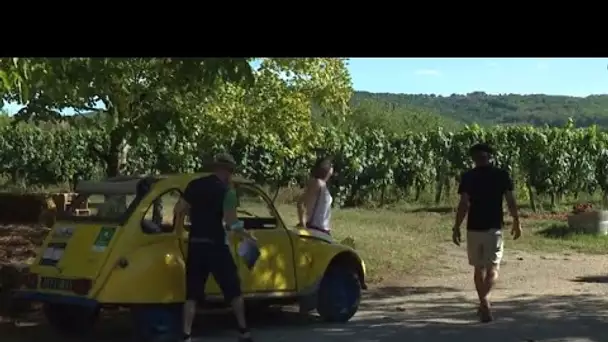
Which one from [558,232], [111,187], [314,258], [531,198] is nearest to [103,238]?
[111,187]

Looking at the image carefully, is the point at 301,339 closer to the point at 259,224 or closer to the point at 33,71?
the point at 259,224

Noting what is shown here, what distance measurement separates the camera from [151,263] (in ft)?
28.3

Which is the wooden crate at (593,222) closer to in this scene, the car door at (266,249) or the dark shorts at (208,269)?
the car door at (266,249)

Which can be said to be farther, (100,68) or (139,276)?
(100,68)

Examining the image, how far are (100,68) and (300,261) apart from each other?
276 cm

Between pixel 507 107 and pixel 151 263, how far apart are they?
115 metres

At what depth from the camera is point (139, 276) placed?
8570mm

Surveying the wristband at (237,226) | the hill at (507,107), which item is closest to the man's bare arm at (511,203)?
the wristband at (237,226)

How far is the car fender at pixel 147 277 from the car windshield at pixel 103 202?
443mm

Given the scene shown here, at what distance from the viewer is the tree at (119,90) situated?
9.12 meters

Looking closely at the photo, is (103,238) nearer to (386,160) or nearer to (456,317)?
(456,317)

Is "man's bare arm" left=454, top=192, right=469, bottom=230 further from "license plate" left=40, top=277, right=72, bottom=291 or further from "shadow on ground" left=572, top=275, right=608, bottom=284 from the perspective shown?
"shadow on ground" left=572, top=275, right=608, bottom=284

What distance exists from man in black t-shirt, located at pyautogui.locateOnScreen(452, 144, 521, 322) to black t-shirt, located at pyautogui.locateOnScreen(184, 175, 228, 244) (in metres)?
2.89
